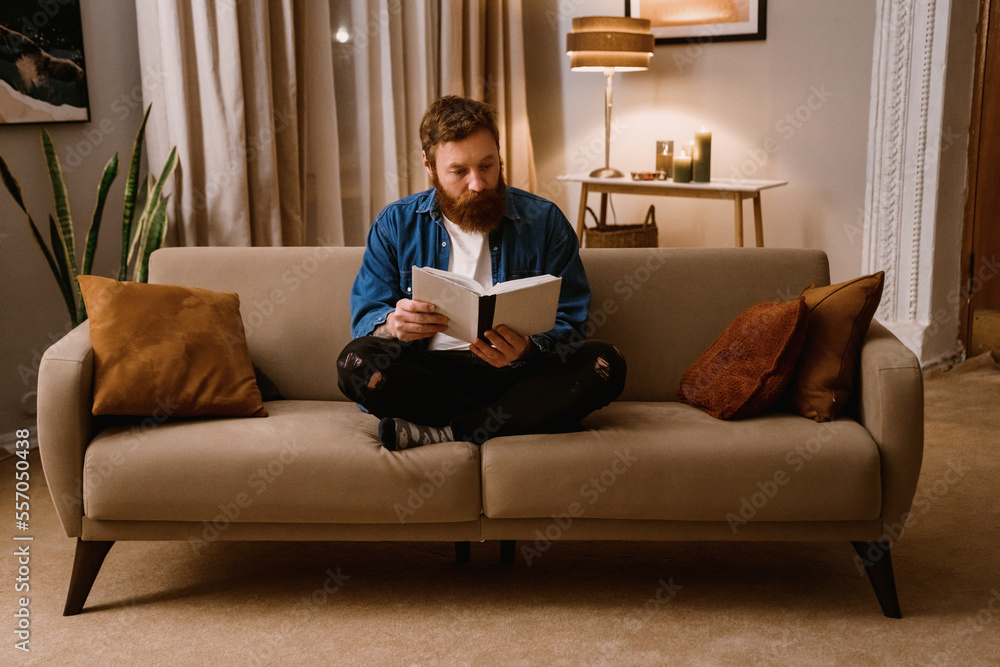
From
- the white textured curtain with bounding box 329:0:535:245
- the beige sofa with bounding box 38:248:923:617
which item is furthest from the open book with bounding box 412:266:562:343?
the white textured curtain with bounding box 329:0:535:245

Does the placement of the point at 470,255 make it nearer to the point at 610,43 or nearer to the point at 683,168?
the point at 683,168

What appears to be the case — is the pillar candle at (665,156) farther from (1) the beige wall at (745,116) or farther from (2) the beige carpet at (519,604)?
(2) the beige carpet at (519,604)

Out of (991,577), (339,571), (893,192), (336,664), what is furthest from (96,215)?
(893,192)

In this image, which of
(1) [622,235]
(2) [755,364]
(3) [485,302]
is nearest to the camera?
(3) [485,302]

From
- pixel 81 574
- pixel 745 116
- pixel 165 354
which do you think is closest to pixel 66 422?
pixel 165 354

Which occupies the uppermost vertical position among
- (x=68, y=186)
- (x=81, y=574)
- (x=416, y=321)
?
(x=68, y=186)

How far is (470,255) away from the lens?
7.42 feet

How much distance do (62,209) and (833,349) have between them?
226 centimetres

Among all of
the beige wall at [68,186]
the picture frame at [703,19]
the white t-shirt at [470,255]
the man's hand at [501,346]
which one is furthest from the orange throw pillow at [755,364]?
the picture frame at [703,19]

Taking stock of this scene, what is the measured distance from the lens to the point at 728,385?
6.88 ft

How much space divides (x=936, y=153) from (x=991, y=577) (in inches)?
89.0

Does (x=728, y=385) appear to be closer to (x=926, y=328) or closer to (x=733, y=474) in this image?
(x=733, y=474)

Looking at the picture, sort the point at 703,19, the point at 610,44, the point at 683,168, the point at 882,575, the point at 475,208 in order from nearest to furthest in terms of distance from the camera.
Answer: the point at 882,575 → the point at 475,208 → the point at 683,168 → the point at 610,44 → the point at 703,19

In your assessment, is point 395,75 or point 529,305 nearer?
point 529,305
